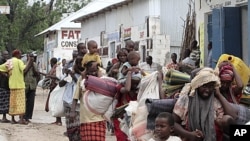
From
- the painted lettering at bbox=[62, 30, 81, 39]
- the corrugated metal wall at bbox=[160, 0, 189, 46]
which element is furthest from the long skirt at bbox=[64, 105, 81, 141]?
the painted lettering at bbox=[62, 30, 81, 39]

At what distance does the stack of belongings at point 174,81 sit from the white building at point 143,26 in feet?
44.4

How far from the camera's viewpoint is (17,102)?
48.2 feet

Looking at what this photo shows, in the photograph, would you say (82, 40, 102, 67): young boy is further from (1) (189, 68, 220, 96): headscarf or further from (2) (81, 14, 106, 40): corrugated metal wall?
(2) (81, 14, 106, 40): corrugated metal wall

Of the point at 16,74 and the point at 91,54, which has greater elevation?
the point at 91,54

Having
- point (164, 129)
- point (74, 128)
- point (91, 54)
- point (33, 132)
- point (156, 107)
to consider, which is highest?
point (91, 54)

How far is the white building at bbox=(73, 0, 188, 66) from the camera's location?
21203 millimetres

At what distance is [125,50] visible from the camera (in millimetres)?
9031

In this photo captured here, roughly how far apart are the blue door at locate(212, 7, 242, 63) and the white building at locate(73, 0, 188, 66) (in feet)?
23.5

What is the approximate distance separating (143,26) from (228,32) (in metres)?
Result: 11.1

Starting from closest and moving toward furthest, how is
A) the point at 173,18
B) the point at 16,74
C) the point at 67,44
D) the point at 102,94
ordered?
the point at 102,94 → the point at 16,74 → the point at 173,18 → the point at 67,44

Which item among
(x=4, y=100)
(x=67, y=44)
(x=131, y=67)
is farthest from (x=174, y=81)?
(x=67, y=44)

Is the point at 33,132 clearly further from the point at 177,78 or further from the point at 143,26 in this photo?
the point at 143,26

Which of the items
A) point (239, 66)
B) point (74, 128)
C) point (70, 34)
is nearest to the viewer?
point (239, 66)

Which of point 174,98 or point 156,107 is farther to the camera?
point 174,98
